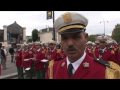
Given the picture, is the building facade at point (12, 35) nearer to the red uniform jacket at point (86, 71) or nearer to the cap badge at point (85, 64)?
the red uniform jacket at point (86, 71)

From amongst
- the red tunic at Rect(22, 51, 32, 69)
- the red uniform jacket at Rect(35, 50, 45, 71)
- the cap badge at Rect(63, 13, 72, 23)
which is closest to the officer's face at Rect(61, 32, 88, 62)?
the cap badge at Rect(63, 13, 72, 23)

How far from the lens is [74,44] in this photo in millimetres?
2373

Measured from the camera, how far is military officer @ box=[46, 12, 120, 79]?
2.36 m

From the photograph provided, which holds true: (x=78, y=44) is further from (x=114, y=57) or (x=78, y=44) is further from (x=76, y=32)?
(x=114, y=57)

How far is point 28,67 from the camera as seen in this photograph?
14.3 metres

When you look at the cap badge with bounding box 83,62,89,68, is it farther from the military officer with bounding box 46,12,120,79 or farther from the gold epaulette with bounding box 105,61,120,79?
the gold epaulette with bounding box 105,61,120,79

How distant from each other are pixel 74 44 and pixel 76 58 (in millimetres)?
125

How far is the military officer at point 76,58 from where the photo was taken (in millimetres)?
2359

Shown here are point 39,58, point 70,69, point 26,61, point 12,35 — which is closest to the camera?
point 70,69

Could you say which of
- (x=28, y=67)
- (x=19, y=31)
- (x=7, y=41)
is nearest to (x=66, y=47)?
(x=28, y=67)

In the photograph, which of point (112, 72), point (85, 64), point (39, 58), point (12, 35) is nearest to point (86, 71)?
point (85, 64)

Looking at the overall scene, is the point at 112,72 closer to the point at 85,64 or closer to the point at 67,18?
the point at 85,64

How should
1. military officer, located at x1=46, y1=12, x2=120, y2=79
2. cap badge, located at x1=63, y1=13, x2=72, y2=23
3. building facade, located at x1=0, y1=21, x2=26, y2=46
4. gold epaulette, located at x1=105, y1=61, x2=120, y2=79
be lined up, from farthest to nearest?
building facade, located at x1=0, y1=21, x2=26, y2=46 < cap badge, located at x1=63, y1=13, x2=72, y2=23 < military officer, located at x1=46, y1=12, x2=120, y2=79 < gold epaulette, located at x1=105, y1=61, x2=120, y2=79
